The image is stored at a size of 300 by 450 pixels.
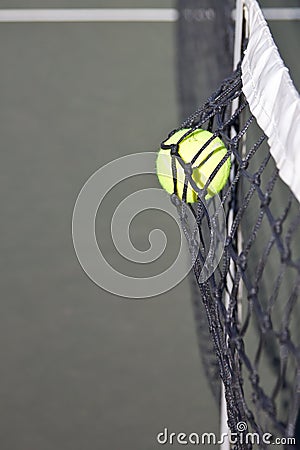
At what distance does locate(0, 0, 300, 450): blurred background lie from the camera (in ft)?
5.94

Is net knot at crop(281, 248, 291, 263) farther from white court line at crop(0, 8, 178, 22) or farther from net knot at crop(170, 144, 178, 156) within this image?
white court line at crop(0, 8, 178, 22)

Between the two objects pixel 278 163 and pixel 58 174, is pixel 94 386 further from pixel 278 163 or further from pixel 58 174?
pixel 278 163

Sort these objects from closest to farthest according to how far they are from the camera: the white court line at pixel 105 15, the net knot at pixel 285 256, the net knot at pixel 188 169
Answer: the net knot at pixel 285 256, the net knot at pixel 188 169, the white court line at pixel 105 15

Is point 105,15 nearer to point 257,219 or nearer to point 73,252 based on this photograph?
point 73,252

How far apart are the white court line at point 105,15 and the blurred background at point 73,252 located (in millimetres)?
14

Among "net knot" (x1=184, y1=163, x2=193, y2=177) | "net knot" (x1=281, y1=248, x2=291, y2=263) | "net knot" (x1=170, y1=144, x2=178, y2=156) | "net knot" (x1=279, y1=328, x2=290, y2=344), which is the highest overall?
"net knot" (x1=170, y1=144, x2=178, y2=156)

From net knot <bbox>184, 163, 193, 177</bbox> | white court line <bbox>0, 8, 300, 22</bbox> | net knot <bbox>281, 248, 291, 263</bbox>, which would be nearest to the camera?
net knot <bbox>281, 248, 291, 263</bbox>

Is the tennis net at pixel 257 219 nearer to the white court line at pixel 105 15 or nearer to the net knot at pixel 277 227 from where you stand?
the net knot at pixel 277 227

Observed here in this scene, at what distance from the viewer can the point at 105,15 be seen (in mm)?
1792

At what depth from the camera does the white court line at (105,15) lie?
69.8 inches
